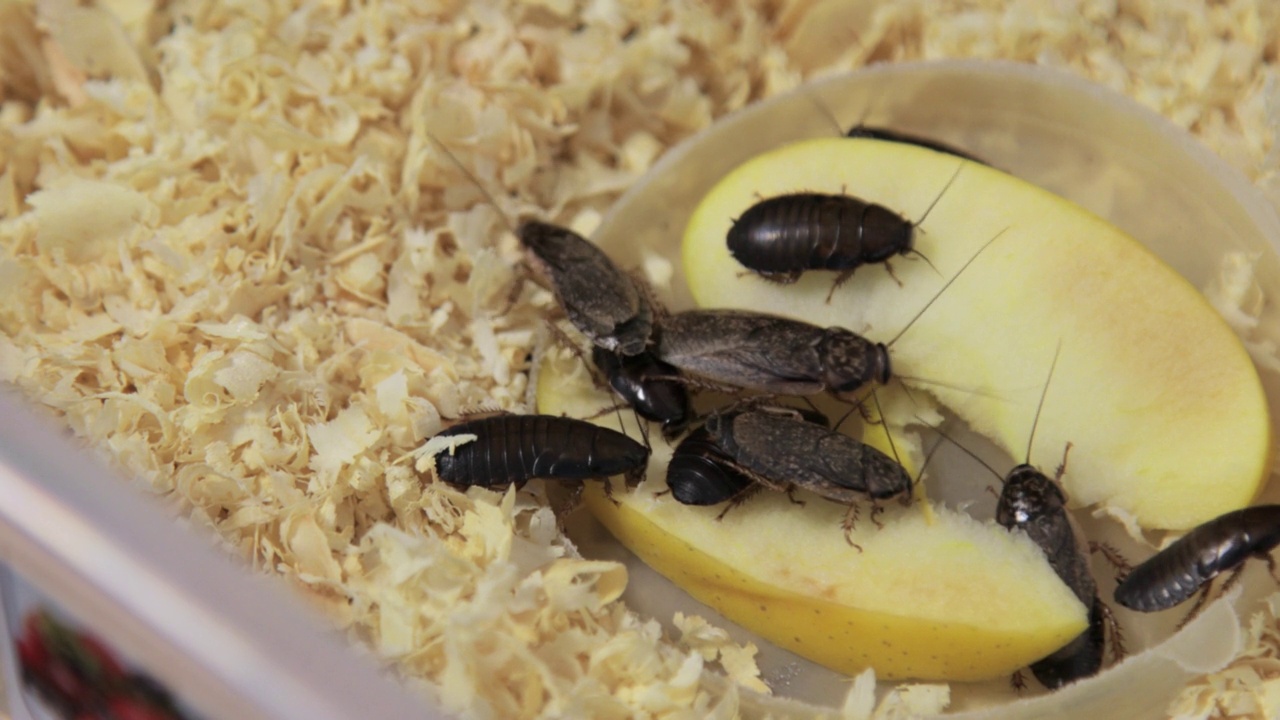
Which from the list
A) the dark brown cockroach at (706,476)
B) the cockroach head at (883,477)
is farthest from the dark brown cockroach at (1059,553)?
the dark brown cockroach at (706,476)

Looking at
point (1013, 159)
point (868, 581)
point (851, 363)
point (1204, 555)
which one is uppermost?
point (1013, 159)

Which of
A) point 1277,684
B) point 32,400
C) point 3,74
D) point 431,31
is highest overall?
point 431,31

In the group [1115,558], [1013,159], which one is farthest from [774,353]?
[1013,159]

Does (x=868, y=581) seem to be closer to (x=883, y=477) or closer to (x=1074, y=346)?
(x=883, y=477)

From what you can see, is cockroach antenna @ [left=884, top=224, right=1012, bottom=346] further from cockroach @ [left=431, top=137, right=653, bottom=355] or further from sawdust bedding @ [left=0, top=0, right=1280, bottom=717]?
sawdust bedding @ [left=0, top=0, right=1280, bottom=717]

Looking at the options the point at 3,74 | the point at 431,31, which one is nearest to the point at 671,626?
the point at 431,31

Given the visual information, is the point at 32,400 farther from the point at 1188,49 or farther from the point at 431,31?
the point at 1188,49

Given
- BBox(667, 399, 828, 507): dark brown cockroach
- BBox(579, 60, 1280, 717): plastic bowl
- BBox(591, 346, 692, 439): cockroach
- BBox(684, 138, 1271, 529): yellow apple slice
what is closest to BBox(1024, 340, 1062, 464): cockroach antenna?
BBox(684, 138, 1271, 529): yellow apple slice
